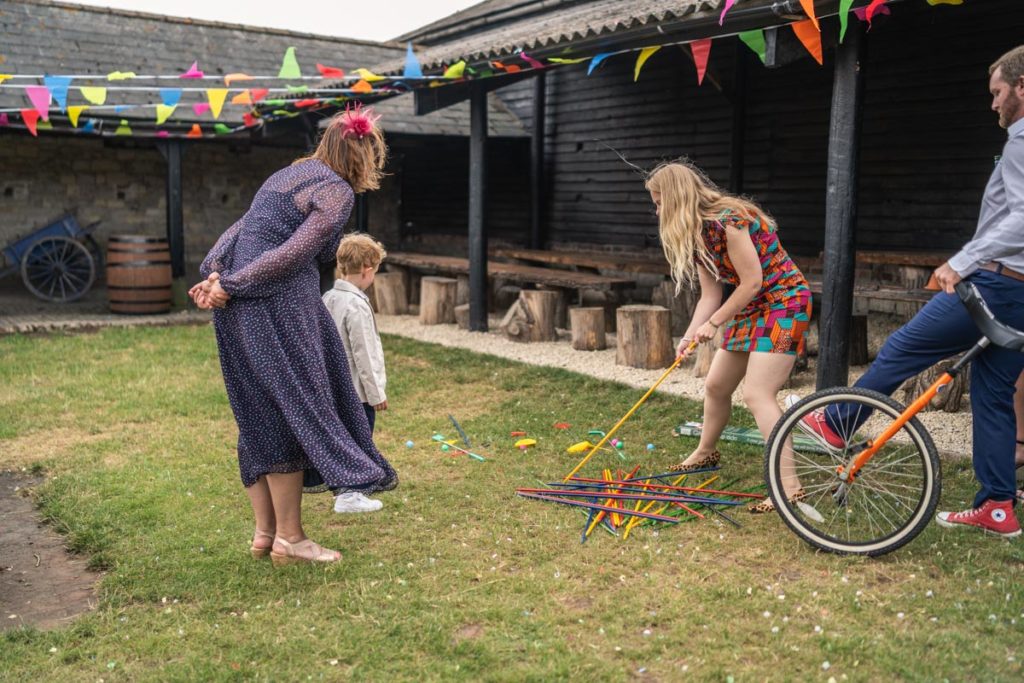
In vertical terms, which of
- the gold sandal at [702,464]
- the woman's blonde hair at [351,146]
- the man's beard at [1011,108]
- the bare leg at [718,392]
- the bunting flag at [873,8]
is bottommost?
the gold sandal at [702,464]

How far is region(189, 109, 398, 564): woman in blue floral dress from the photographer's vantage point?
11.2 feet

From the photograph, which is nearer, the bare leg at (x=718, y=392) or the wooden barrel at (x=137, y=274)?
the bare leg at (x=718, y=392)

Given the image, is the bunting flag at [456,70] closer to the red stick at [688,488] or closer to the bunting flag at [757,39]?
the bunting flag at [757,39]

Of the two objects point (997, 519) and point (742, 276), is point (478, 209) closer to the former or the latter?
point (742, 276)

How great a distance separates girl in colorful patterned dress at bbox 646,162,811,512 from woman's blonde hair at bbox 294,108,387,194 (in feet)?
4.34

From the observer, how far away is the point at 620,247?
12.8m

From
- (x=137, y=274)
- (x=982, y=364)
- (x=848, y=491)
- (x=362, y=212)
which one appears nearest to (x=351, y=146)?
(x=848, y=491)

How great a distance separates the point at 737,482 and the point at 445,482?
4.91 feet

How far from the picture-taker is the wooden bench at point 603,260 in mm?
10132

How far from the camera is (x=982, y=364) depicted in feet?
12.6

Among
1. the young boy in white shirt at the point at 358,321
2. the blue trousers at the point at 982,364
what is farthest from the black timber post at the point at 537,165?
the blue trousers at the point at 982,364

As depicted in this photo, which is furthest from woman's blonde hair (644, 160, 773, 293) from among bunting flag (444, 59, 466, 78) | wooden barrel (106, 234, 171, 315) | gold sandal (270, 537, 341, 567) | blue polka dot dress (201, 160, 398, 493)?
wooden barrel (106, 234, 171, 315)

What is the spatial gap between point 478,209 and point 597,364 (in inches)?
104

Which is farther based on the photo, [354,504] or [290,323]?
[354,504]
